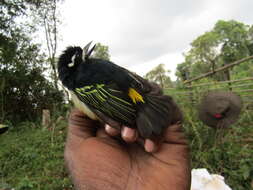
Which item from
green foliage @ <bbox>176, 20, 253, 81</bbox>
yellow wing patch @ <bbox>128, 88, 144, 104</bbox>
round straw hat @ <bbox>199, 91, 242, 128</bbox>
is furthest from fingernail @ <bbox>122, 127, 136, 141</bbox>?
green foliage @ <bbox>176, 20, 253, 81</bbox>

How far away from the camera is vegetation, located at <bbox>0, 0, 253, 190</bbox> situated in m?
2.55

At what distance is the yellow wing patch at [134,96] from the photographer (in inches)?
38.8

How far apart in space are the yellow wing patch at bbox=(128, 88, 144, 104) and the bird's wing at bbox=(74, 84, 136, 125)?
0.08 feet

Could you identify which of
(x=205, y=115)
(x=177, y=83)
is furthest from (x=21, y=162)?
(x=177, y=83)

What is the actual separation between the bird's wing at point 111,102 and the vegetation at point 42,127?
165 centimetres

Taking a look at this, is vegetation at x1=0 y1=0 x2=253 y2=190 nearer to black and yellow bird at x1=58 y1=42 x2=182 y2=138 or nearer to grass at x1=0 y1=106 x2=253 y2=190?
grass at x1=0 y1=106 x2=253 y2=190

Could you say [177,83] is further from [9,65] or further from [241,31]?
[241,31]

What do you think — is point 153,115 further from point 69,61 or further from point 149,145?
point 69,61

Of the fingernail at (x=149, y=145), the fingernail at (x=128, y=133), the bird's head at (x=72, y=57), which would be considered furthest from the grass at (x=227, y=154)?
the bird's head at (x=72, y=57)

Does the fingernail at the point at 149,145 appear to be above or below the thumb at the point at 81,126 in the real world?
below

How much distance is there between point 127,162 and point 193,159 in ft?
6.35

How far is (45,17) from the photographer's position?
28.9 feet

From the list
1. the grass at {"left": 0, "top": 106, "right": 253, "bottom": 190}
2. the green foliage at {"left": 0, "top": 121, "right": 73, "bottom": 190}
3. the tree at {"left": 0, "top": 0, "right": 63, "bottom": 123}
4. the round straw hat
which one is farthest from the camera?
the tree at {"left": 0, "top": 0, "right": 63, "bottom": 123}

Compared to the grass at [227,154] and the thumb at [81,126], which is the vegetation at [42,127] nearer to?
the grass at [227,154]
